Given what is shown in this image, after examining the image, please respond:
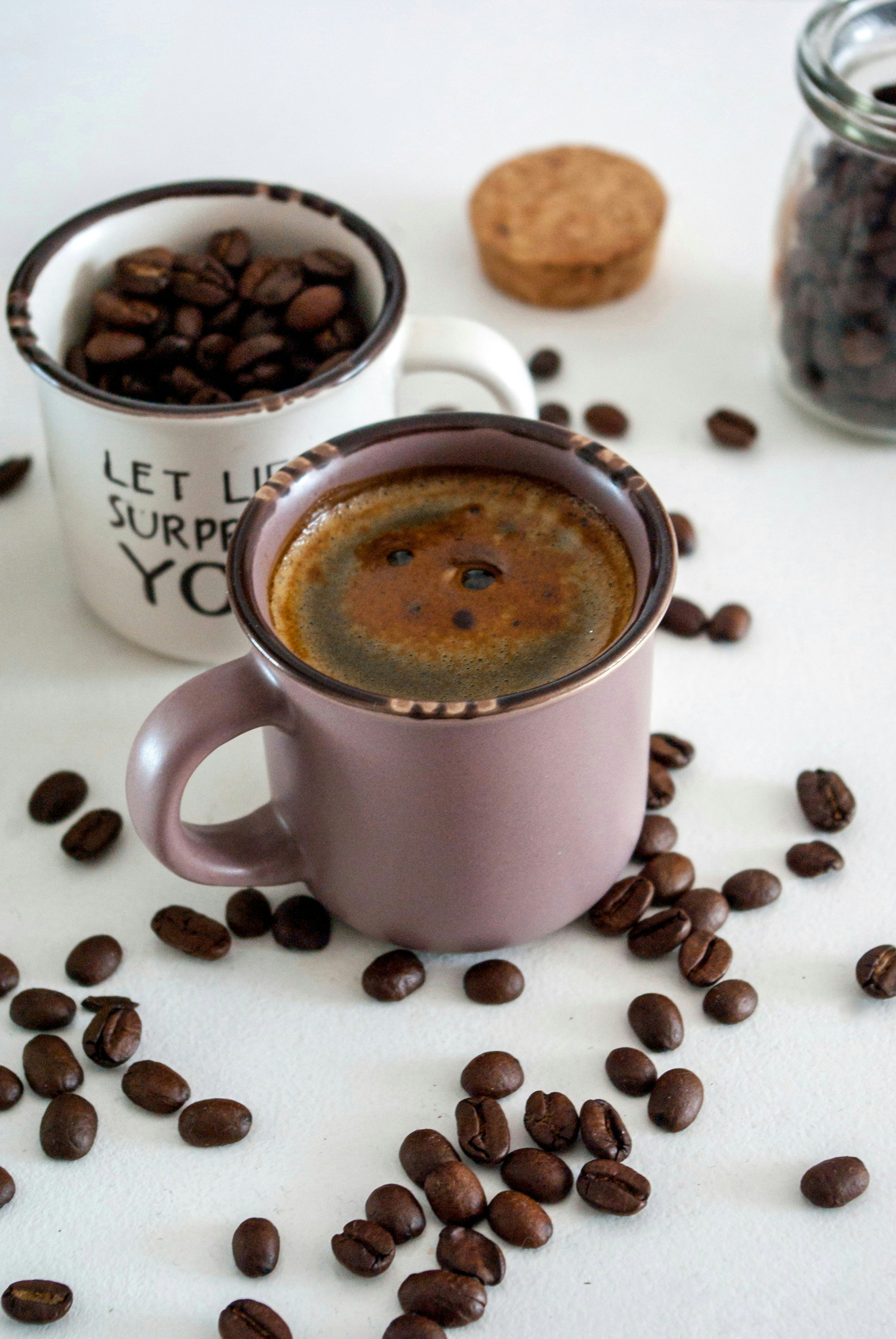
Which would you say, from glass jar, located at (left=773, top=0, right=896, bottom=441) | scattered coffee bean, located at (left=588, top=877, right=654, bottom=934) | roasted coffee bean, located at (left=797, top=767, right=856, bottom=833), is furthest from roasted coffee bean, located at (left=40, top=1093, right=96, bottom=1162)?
glass jar, located at (left=773, top=0, right=896, bottom=441)

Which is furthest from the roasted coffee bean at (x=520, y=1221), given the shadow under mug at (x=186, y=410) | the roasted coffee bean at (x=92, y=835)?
the shadow under mug at (x=186, y=410)

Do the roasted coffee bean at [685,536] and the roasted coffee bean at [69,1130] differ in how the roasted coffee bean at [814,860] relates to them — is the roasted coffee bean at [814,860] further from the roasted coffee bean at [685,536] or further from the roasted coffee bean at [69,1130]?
the roasted coffee bean at [69,1130]

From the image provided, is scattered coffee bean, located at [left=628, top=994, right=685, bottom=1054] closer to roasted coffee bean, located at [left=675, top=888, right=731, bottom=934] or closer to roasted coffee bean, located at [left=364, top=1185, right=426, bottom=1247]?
roasted coffee bean, located at [left=675, top=888, right=731, bottom=934]

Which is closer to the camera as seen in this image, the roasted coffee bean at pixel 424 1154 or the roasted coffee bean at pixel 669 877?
the roasted coffee bean at pixel 424 1154

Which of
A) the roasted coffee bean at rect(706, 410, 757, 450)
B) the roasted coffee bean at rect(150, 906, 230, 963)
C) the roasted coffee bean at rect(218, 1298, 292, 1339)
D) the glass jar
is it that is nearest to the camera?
the roasted coffee bean at rect(218, 1298, 292, 1339)

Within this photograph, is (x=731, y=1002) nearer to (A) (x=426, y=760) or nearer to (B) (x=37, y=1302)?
(A) (x=426, y=760)

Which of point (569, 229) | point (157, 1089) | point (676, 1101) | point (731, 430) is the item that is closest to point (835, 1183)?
point (676, 1101)
